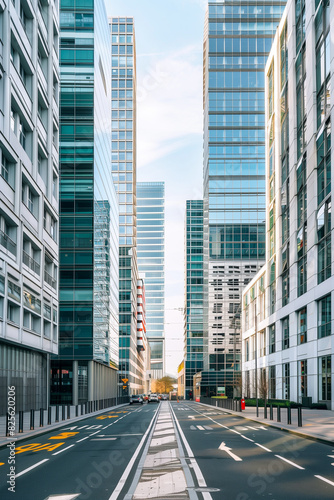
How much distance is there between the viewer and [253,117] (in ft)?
436

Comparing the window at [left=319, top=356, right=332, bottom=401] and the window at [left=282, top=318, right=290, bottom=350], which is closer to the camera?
the window at [left=319, top=356, right=332, bottom=401]

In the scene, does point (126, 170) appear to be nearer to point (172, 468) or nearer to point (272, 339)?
point (272, 339)

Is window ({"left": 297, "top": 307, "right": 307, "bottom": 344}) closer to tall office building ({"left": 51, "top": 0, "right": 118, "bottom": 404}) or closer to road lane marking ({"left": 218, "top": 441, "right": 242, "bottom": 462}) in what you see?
tall office building ({"left": 51, "top": 0, "right": 118, "bottom": 404})

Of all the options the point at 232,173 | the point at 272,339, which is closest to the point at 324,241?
the point at 272,339

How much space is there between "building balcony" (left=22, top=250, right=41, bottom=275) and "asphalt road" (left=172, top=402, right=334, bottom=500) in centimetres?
2346

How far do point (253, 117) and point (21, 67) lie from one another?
96.1 meters

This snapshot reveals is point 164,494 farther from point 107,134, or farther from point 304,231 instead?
point 107,134

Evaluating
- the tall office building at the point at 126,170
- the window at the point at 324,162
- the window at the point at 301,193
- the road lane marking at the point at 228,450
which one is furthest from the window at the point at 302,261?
the tall office building at the point at 126,170

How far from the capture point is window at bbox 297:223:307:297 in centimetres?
5288

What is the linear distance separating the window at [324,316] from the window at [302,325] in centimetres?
519

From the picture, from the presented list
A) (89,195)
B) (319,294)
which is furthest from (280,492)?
(89,195)

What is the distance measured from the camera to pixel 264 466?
13984 mm

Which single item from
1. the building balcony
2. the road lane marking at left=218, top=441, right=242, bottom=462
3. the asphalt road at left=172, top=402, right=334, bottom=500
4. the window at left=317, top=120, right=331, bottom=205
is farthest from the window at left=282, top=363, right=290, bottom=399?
the road lane marking at left=218, top=441, right=242, bottom=462

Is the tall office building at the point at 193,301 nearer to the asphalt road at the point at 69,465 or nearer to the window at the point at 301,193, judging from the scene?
the window at the point at 301,193
